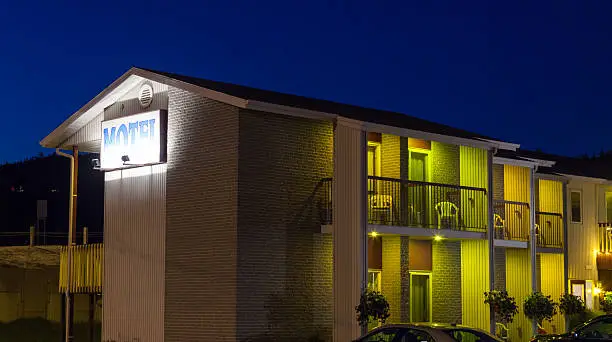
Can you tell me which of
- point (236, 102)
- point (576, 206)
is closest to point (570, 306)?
point (576, 206)

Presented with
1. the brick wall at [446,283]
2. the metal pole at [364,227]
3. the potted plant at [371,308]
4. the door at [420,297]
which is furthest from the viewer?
the brick wall at [446,283]

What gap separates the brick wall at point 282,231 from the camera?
80.9ft

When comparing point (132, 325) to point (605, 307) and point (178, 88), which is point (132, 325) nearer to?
point (178, 88)

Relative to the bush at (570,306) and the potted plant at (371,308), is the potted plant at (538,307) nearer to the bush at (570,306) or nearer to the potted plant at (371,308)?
the bush at (570,306)

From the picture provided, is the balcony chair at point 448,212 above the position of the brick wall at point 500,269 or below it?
above

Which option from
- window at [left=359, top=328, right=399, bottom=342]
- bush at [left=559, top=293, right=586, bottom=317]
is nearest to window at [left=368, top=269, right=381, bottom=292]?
bush at [left=559, top=293, right=586, bottom=317]

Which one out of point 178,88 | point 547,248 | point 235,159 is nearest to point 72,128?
point 178,88

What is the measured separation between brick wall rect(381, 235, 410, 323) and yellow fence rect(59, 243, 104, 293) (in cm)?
824

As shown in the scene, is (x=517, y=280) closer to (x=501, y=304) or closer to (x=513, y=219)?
(x=513, y=219)

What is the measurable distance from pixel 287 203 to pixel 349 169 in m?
1.78

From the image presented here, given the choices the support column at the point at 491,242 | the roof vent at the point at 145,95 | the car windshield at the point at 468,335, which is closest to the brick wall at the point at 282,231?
the roof vent at the point at 145,95

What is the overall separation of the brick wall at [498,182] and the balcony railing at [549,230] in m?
1.64

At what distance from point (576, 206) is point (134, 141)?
52.0ft

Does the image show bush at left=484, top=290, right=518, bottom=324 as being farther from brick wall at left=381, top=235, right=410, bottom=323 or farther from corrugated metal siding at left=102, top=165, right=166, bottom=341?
corrugated metal siding at left=102, top=165, right=166, bottom=341
